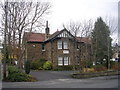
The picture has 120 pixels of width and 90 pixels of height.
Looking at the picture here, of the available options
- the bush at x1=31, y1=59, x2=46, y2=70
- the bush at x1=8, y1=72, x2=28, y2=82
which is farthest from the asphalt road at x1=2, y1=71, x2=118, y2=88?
the bush at x1=31, y1=59, x2=46, y2=70

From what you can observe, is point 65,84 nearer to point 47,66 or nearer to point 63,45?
point 47,66

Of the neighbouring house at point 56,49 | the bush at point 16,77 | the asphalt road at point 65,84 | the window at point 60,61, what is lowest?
the asphalt road at point 65,84

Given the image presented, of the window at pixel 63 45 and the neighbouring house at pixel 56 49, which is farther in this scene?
the window at pixel 63 45

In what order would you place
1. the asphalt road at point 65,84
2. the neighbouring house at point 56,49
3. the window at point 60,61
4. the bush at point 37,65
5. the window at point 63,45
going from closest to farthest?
the asphalt road at point 65,84 < the neighbouring house at point 56,49 < the bush at point 37,65 < the window at point 60,61 < the window at point 63,45

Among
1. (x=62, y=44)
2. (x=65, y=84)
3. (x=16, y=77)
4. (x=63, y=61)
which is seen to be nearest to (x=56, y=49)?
(x=62, y=44)

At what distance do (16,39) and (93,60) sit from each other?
14631 mm

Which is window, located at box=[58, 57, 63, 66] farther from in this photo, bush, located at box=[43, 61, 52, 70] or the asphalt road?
the asphalt road

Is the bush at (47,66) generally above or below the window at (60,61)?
below

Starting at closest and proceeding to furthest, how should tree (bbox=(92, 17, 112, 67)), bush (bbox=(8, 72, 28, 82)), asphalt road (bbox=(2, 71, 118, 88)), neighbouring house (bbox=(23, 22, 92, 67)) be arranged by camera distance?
1. asphalt road (bbox=(2, 71, 118, 88))
2. bush (bbox=(8, 72, 28, 82))
3. neighbouring house (bbox=(23, 22, 92, 67))
4. tree (bbox=(92, 17, 112, 67))

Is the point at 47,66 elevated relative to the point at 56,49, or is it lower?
lower

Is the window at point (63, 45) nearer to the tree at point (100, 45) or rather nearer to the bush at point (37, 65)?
the bush at point (37, 65)

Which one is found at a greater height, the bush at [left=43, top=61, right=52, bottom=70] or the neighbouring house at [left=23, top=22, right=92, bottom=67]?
the neighbouring house at [left=23, top=22, right=92, bottom=67]

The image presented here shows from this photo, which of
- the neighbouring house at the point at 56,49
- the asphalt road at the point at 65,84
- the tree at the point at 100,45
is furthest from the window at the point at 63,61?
the asphalt road at the point at 65,84

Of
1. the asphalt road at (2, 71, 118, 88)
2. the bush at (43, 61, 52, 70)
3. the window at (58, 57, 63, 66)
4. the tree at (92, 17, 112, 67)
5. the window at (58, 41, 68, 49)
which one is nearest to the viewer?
the asphalt road at (2, 71, 118, 88)
